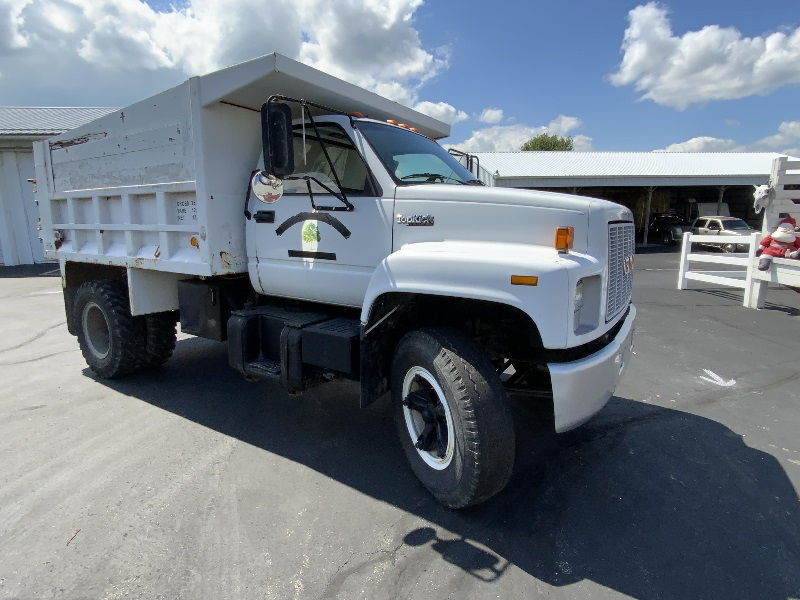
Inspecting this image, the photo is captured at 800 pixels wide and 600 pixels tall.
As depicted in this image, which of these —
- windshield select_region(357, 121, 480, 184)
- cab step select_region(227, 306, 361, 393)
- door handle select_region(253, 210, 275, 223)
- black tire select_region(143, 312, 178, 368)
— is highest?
windshield select_region(357, 121, 480, 184)

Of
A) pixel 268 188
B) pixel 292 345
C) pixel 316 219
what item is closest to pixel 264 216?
pixel 268 188

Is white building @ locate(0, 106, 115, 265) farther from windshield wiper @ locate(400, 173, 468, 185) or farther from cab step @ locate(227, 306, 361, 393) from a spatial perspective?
windshield wiper @ locate(400, 173, 468, 185)

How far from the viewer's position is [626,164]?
2789cm

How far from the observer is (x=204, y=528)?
2705 millimetres

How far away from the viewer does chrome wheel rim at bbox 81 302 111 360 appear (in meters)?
5.12

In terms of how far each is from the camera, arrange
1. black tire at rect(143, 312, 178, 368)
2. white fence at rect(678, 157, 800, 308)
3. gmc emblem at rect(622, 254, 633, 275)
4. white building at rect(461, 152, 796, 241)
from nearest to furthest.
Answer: gmc emblem at rect(622, 254, 633, 275), black tire at rect(143, 312, 178, 368), white fence at rect(678, 157, 800, 308), white building at rect(461, 152, 796, 241)

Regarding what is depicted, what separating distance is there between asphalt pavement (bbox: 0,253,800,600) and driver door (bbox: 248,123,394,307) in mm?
1258

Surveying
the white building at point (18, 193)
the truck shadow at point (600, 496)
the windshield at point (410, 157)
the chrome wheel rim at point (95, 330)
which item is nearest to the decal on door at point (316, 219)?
the windshield at point (410, 157)

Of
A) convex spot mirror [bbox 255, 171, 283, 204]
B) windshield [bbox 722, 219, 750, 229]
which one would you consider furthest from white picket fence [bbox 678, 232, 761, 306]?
windshield [bbox 722, 219, 750, 229]

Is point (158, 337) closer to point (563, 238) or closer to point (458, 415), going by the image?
point (458, 415)

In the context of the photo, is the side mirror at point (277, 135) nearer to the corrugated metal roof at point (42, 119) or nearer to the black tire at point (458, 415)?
the black tire at point (458, 415)

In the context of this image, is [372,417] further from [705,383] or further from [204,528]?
[705,383]

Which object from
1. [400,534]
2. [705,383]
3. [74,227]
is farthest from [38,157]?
[705,383]

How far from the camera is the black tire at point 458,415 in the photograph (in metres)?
2.59
